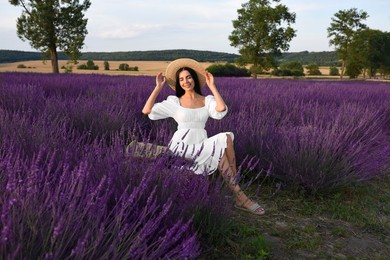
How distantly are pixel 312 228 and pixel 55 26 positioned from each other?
26292 millimetres

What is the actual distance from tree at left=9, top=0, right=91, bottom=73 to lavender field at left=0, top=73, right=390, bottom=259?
21.8m

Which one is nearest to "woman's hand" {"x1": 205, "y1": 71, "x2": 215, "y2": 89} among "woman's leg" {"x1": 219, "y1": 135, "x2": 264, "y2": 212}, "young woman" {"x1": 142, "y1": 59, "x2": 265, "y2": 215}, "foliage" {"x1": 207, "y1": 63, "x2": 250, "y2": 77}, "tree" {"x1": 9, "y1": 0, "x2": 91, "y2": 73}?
"young woman" {"x1": 142, "y1": 59, "x2": 265, "y2": 215}

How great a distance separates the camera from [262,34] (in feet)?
103

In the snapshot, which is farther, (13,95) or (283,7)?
(283,7)

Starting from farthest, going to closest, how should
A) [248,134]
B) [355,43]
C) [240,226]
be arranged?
[355,43]
[248,134]
[240,226]

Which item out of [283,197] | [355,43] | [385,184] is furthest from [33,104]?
[355,43]

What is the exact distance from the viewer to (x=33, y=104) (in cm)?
438

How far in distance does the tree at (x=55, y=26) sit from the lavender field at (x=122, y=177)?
2184 centimetres

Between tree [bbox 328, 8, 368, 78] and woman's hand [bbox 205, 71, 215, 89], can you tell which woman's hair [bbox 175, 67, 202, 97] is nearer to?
woman's hand [bbox 205, 71, 215, 89]

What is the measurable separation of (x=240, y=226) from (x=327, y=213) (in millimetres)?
839

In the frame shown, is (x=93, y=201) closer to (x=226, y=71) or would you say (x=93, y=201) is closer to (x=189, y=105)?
(x=189, y=105)

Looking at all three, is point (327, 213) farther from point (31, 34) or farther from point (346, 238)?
point (31, 34)

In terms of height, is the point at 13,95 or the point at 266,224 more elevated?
the point at 13,95

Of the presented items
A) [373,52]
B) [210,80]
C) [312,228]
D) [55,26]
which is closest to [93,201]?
[312,228]
